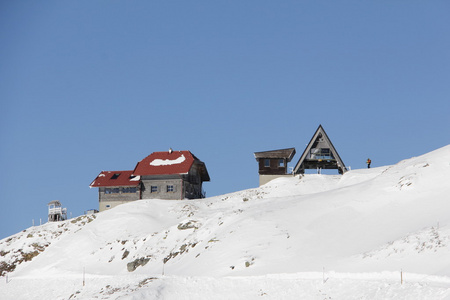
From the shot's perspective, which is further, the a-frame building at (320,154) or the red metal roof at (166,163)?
the red metal roof at (166,163)

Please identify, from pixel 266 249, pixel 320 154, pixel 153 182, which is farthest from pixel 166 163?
pixel 266 249

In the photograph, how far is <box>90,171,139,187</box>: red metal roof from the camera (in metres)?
77.4

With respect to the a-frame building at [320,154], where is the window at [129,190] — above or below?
below

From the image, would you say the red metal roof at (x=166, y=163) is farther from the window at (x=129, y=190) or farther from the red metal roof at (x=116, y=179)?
the window at (x=129, y=190)

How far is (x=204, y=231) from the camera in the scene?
46906 millimetres

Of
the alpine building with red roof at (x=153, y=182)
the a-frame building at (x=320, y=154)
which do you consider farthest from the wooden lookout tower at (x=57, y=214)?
the a-frame building at (x=320, y=154)

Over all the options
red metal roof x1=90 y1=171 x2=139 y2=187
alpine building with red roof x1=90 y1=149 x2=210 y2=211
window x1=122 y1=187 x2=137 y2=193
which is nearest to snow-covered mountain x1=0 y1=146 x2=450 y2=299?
alpine building with red roof x1=90 y1=149 x2=210 y2=211

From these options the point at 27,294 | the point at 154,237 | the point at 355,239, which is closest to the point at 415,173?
the point at 355,239

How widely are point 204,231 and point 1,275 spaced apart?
25.3m

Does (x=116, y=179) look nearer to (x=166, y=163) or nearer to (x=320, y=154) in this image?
(x=166, y=163)

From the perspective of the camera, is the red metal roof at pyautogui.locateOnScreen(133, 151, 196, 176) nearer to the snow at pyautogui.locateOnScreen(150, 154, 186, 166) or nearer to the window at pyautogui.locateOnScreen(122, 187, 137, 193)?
the snow at pyautogui.locateOnScreen(150, 154, 186, 166)

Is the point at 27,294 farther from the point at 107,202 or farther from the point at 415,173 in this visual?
the point at 415,173

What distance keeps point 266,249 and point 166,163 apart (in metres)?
42.7

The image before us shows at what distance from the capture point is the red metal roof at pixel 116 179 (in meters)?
77.4
